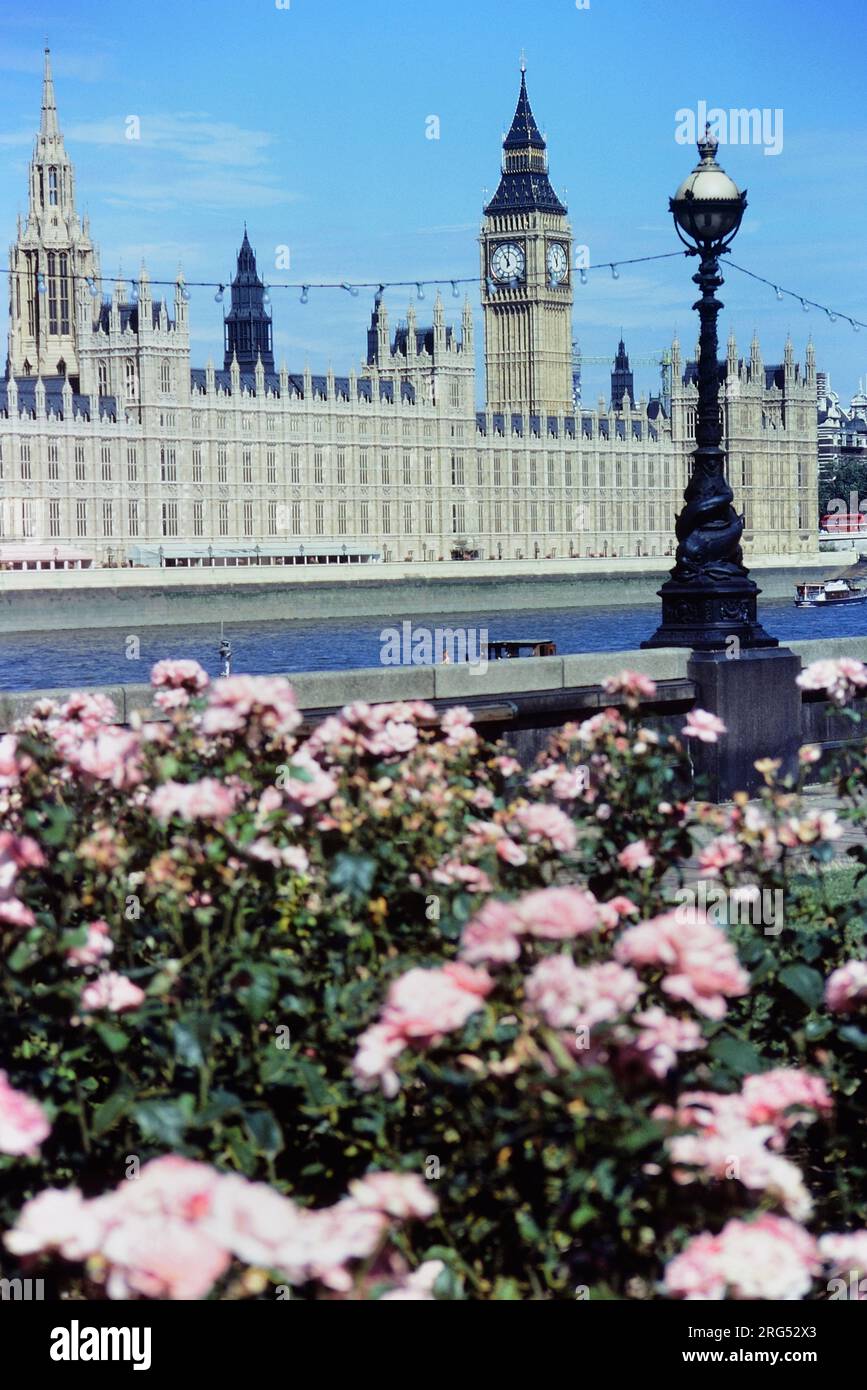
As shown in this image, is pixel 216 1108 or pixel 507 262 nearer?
pixel 216 1108

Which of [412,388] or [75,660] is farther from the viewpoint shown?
[412,388]

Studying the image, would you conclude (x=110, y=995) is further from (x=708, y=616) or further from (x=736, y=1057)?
(x=708, y=616)

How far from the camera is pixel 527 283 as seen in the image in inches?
4198

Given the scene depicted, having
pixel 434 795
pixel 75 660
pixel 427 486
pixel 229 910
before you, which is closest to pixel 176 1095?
pixel 229 910

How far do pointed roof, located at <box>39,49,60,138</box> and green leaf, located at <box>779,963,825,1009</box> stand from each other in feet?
259

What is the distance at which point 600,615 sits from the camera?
74625 mm

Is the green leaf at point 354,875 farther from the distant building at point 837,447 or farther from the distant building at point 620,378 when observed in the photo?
the distant building at point 837,447

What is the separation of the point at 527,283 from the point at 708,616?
9858 cm

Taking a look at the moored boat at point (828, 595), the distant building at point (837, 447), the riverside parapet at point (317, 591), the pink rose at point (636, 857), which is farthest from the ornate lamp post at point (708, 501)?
the distant building at point (837, 447)

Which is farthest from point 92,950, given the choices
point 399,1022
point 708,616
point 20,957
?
point 708,616

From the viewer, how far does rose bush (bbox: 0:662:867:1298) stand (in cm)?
271

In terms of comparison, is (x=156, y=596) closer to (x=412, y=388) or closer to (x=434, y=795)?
(x=412, y=388)
